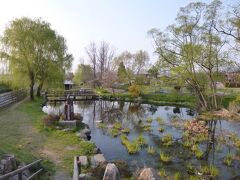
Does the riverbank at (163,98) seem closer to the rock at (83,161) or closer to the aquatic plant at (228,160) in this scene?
the aquatic plant at (228,160)

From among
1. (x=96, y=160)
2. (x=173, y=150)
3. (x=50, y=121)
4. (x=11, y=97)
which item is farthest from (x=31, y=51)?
(x=96, y=160)

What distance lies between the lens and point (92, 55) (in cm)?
8406

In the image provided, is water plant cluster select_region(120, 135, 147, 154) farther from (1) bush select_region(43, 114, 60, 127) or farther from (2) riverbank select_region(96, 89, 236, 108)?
(2) riverbank select_region(96, 89, 236, 108)

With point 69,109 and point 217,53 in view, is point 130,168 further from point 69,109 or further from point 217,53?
point 217,53

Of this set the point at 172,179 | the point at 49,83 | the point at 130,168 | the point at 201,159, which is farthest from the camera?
the point at 49,83

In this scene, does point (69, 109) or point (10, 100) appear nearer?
point (69, 109)

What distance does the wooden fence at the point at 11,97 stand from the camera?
90.2 feet

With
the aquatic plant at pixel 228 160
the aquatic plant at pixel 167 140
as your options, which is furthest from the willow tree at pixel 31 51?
the aquatic plant at pixel 228 160

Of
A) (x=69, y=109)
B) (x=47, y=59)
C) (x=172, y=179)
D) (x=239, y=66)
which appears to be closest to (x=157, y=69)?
(x=239, y=66)

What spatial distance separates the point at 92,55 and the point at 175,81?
52.8 meters

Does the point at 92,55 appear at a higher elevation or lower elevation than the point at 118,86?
higher

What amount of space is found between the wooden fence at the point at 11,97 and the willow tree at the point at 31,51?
1.46m

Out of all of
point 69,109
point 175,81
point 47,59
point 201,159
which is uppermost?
point 47,59

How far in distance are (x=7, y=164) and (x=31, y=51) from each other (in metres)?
27.7
